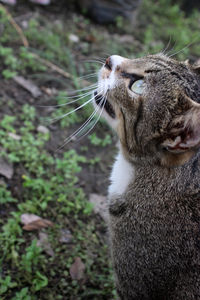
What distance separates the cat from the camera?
7.61ft

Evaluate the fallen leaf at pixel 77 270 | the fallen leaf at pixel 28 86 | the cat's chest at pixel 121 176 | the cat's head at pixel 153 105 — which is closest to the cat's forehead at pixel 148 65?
the cat's head at pixel 153 105

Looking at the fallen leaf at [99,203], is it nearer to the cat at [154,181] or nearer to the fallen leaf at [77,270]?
the fallen leaf at [77,270]

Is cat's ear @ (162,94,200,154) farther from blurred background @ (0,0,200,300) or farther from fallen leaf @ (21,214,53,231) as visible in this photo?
fallen leaf @ (21,214,53,231)

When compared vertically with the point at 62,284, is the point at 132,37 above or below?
above

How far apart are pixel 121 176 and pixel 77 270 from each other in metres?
0.91

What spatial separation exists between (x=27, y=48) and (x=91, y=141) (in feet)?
5.17

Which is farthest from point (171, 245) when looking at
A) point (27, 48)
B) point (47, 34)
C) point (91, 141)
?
point (47, 34)

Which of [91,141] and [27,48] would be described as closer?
[91,141]

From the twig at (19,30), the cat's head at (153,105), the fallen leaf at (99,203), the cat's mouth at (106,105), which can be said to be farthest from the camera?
the twig at (19,30)

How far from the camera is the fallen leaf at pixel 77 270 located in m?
3.04

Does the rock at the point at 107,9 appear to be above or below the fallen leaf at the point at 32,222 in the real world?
above

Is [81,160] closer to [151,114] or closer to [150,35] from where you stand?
[151,114]

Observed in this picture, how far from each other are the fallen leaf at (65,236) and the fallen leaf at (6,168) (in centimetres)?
69

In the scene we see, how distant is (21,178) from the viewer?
3.51 metres
